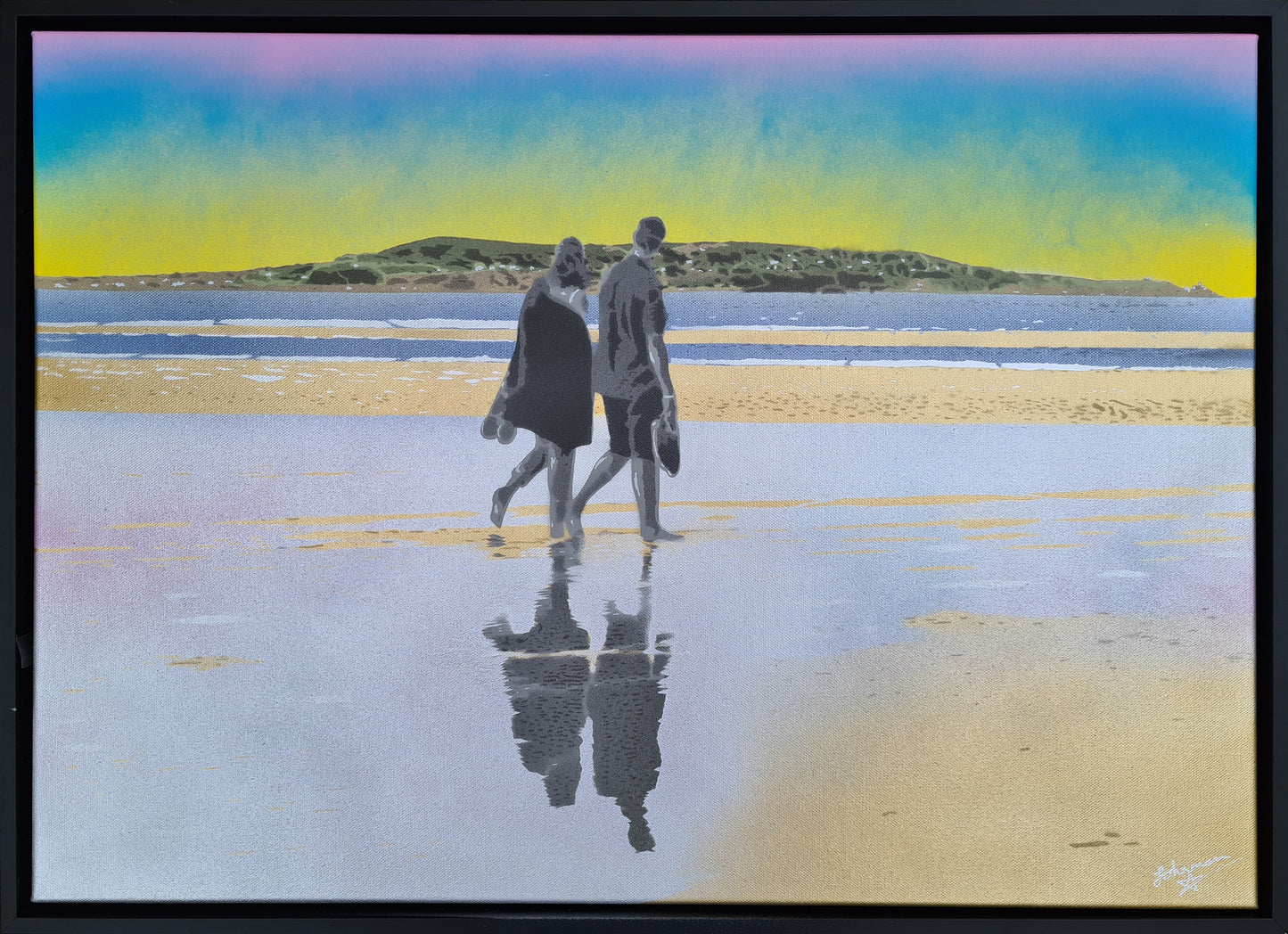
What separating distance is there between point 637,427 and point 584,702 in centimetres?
55

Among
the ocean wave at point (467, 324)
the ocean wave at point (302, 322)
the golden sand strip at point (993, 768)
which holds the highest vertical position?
the ocean wave at point (302, 322)

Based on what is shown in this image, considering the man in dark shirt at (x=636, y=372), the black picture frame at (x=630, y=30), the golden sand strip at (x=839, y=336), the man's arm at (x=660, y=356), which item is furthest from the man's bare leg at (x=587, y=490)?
the black picture frame at (x=630, y=30)

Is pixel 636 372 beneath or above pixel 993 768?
above

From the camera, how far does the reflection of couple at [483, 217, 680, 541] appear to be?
2.06 metres

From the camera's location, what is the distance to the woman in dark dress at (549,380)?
207cm

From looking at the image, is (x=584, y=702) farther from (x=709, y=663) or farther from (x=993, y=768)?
(x=993, y=768)

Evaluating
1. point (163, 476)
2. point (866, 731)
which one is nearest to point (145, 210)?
point (163, 476)

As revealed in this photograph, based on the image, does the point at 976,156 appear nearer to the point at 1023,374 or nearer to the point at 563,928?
the point at 1023,374

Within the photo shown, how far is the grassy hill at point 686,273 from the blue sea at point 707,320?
0.02 m

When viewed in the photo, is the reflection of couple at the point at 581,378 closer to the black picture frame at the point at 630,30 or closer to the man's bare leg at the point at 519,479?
the man's bare leg at the point at 519,479

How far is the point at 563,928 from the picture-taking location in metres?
2.03

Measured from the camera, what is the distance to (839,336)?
206 centimetres
